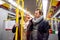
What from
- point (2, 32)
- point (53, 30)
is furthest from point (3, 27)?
point (53, 30)

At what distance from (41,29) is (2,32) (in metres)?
3.40

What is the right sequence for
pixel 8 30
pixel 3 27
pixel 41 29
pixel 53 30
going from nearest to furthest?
pixel 41 29 < pixel 53 30 < pixel 8 30 < pixel 3 27

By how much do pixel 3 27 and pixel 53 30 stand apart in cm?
223

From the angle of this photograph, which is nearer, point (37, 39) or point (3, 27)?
point (37, 39)

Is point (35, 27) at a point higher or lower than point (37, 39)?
higher

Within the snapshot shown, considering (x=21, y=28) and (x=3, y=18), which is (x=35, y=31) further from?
(x=3, y=18)

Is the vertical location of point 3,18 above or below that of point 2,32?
above

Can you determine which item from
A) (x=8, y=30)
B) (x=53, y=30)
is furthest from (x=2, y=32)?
(x=53, y=30)

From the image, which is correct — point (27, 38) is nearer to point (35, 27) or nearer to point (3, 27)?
point (35, 27)

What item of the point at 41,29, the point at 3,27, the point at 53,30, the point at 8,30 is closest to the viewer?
the point at 41,29

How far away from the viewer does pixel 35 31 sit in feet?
10.8

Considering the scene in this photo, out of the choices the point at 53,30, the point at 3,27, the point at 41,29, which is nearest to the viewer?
the point at 41,29

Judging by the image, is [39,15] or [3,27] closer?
[39,15]

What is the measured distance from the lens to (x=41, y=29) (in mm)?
3283
